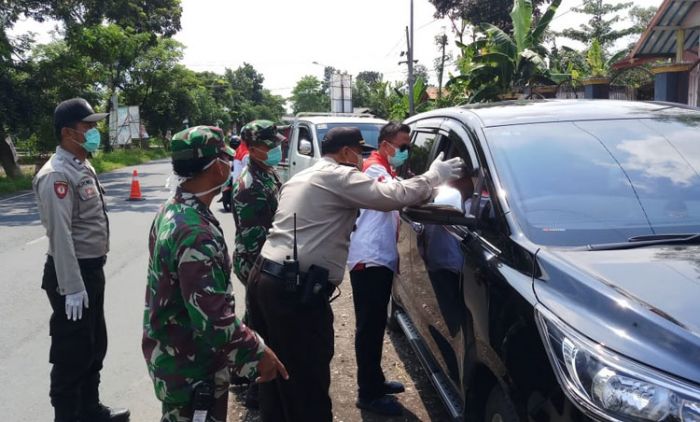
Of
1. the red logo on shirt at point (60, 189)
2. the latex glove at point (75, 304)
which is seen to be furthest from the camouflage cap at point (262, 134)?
the latex glove at point (75, 304)

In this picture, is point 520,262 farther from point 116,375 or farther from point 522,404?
point 116,375

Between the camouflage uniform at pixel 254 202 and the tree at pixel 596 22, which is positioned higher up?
the tree at pixel 596 22

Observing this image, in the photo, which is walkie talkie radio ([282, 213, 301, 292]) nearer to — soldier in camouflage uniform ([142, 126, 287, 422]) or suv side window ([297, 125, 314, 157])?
soldier in camouflage uniform ([142, 126, 287, 422])

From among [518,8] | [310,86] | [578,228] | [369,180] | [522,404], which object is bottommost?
[522,404]

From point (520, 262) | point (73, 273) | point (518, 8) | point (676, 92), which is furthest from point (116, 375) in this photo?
point (518, 8)

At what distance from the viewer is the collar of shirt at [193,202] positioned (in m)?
2.29

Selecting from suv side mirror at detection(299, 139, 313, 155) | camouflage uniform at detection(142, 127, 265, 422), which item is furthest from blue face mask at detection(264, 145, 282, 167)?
suv side mirror at detection(299, 139, 313, 155)

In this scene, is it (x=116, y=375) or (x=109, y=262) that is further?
(x=109, y=262)

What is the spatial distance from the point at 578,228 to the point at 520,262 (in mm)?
361

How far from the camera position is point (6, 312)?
6.11 meters

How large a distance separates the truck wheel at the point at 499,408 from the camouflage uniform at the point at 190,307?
0.97 meters

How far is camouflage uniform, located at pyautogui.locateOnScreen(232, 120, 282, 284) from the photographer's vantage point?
12.8ft

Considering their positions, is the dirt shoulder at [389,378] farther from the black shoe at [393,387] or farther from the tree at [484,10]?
the tree at [484,10]

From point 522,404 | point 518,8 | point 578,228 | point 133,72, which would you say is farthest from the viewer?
point 133,72
